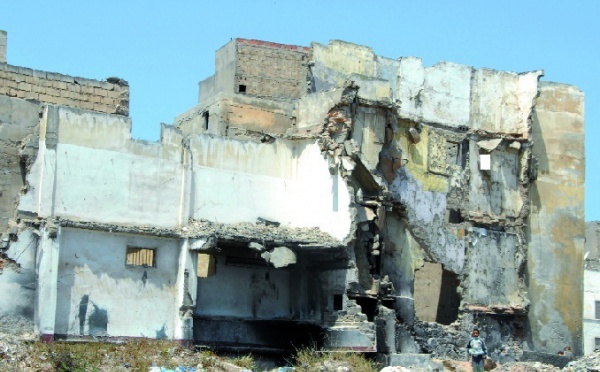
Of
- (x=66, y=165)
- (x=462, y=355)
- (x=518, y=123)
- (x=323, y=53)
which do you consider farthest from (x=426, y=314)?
(x=66, y=165)

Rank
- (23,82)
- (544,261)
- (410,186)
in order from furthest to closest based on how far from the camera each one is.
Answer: (544,261) → (410,186) → (23,82)

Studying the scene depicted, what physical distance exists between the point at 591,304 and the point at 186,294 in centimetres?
2343

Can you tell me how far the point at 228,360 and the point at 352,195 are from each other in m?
4.75

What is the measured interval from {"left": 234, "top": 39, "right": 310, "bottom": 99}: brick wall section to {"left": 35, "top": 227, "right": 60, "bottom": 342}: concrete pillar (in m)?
8.06

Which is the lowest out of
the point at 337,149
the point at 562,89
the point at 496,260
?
the point at 496,260

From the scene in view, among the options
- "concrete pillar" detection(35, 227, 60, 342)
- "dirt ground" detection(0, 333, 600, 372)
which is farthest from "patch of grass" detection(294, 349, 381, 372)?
"concrete pillar" detection(35, 227, 60, 342)

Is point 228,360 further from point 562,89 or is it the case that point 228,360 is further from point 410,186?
point 562,89

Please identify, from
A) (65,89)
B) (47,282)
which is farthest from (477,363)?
(65,89)

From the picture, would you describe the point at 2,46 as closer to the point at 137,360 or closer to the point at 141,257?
the point at 141,257

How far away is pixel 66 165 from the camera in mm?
22953

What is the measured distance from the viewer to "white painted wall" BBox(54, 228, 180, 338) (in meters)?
22.7

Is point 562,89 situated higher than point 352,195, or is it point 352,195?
point 562,89

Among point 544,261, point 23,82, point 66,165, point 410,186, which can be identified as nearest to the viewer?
point 66,165

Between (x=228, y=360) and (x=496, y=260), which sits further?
(x=496, y=260)
